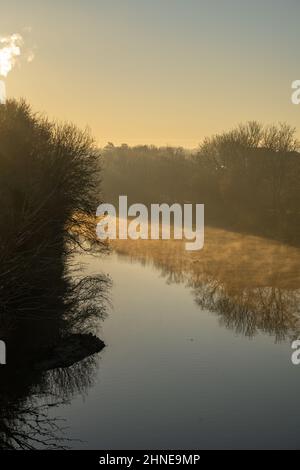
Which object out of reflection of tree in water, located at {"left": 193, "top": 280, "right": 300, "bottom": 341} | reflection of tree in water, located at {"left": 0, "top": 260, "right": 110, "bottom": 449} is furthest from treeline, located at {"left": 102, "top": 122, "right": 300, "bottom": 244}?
reflection of tree in water, located at {"left": 0, "top": 260, "right": 110, "bottom": 449}

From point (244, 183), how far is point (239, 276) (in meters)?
33.4

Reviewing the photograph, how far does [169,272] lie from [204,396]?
63.7ft

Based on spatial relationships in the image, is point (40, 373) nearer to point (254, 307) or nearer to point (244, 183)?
point (254, 307)

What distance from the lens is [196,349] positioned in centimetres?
1958

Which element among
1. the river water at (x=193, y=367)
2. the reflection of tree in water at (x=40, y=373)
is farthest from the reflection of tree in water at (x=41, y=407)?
the river water at (x=193, y=367)

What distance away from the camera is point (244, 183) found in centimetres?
6481

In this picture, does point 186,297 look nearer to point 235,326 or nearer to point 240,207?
point 235,326

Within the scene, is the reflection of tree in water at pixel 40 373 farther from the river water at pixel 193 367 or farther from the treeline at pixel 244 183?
the treeline at pixel 244 183

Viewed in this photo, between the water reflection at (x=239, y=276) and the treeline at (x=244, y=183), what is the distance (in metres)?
6.91

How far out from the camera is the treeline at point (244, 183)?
58.5m

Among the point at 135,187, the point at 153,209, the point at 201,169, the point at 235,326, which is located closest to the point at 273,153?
the point at 201,169

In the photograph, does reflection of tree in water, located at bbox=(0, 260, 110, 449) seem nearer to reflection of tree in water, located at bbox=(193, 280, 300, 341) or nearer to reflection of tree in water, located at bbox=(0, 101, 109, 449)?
reflection of tree in water, located at bbox=(0, 101, 109, 449)

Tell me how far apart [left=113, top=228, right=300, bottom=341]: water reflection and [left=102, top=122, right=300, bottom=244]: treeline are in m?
6.91

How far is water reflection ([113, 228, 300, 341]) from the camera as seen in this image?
78.6ft
